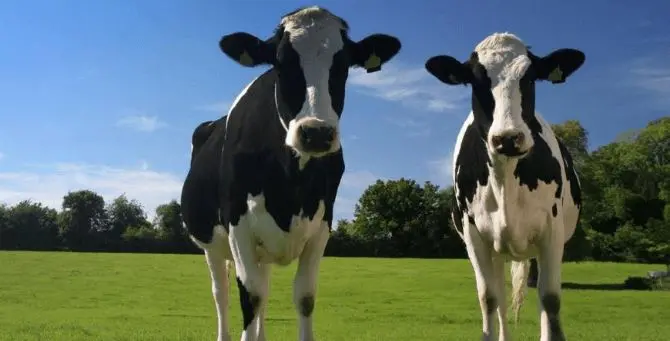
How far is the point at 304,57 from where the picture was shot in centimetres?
536

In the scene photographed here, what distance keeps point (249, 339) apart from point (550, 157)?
136 inches

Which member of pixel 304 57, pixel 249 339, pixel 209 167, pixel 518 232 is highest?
pixel 304 57

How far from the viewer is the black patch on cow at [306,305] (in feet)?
18.9

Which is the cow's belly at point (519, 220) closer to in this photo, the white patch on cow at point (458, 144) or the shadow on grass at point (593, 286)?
the white patch on cow at point (458, 144)

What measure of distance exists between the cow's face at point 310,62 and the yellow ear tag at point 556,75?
1956 mm

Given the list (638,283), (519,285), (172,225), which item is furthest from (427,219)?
(519,285)

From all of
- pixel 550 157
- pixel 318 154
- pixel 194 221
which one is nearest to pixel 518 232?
pixel 550 157

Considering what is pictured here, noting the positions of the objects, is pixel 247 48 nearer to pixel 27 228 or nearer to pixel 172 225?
pixel 172 225

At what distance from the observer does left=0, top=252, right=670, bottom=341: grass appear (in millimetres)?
15664

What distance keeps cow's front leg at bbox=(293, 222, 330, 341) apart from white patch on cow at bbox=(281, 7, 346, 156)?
1132 millimetres

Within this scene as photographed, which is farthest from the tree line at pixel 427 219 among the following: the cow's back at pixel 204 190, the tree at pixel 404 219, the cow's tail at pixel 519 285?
the cow's back at pixel 204 190

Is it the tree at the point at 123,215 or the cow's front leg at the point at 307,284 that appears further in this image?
the tree at the point at 123,215

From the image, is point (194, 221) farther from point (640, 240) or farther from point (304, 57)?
point (640, 240)

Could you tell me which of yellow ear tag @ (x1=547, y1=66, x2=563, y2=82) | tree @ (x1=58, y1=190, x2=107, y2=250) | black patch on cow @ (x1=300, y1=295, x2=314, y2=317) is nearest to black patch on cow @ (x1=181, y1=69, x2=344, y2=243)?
black patch on cow @ (x1=300, y1=295, x2=314, y2=317)
